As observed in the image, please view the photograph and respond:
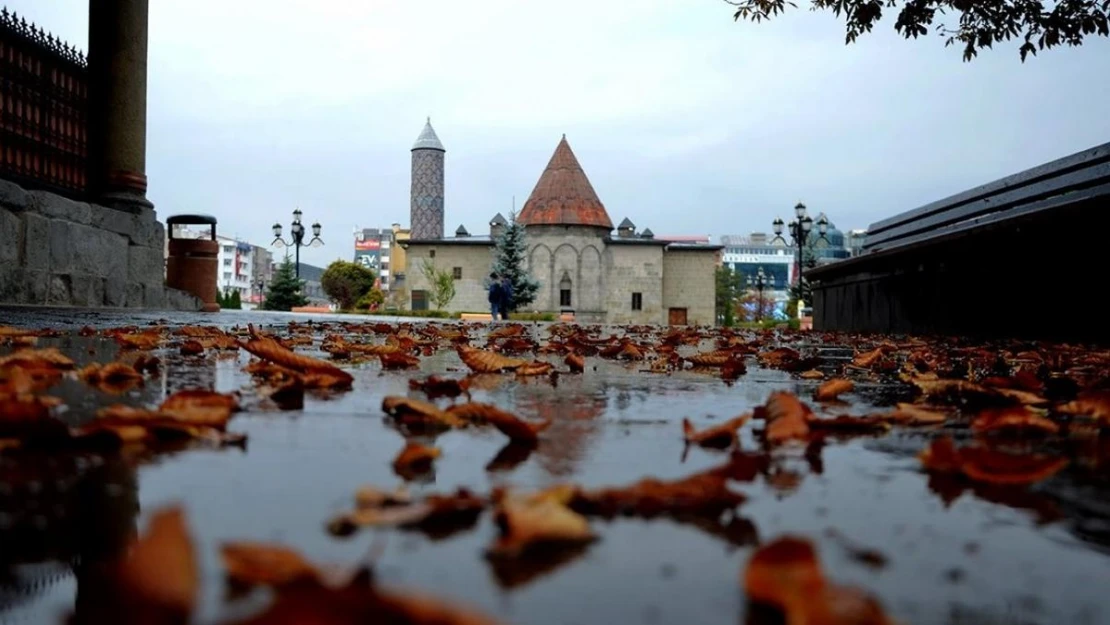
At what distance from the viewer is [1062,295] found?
21.2 feet

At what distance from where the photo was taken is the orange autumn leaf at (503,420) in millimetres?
1488

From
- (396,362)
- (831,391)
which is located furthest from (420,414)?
(396,362)

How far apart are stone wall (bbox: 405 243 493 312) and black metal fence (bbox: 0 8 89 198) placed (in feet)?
153

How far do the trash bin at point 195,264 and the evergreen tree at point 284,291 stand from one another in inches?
1273

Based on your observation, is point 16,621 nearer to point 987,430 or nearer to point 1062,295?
point 987,430

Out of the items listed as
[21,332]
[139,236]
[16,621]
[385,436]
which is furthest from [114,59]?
[16,621]

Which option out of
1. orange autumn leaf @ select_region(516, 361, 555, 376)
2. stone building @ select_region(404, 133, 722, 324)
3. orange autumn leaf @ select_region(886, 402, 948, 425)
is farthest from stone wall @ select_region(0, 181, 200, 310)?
stone building @ select_region(404, 133, 722, 324)

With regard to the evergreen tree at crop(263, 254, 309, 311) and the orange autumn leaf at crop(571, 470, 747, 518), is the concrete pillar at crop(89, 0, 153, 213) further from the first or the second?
the evergreen tree at crop(263, 254, 309, 311)

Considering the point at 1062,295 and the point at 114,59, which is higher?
the point at 114,59

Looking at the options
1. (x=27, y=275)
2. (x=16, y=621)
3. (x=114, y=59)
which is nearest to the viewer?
(x=16, y=621)

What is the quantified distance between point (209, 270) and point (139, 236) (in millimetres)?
1851

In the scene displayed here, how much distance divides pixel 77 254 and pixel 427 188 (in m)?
67.9

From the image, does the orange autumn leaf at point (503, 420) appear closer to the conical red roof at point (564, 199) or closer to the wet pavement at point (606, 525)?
the wet pavement at point (606, 525)

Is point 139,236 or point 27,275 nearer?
point 27,275
